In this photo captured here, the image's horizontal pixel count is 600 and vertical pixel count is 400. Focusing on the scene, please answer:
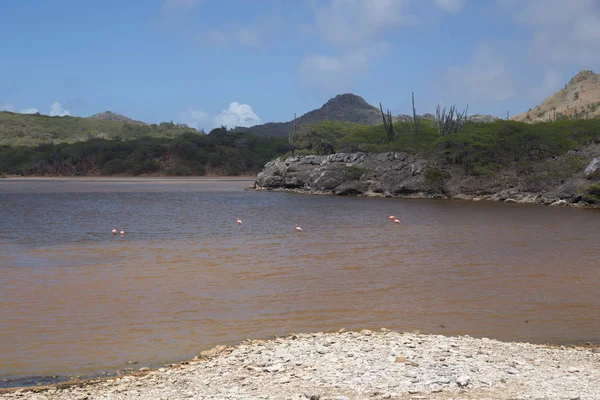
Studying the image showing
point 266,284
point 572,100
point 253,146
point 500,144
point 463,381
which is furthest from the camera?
point 253,146

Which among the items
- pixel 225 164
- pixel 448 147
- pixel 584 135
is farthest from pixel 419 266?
pixel 225 164

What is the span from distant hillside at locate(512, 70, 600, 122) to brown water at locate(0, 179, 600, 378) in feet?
197

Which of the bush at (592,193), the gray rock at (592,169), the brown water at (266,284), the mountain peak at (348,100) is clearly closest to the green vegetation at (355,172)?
the gray rock at (592,169)

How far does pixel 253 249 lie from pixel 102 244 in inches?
183

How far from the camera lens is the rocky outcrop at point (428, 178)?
33250 millimetres

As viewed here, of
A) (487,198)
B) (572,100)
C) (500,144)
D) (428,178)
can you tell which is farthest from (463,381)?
(572,100)

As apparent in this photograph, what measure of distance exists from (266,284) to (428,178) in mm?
27954

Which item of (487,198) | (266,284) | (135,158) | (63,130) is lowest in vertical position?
(266,284)

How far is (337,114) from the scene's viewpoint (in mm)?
153000

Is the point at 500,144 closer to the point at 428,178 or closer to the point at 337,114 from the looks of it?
the point at 428,178

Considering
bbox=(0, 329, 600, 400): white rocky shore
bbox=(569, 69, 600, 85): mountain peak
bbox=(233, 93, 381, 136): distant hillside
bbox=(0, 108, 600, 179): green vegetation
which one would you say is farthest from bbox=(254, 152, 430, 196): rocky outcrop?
bbox=(233, 93, 381, 136): distant hillside

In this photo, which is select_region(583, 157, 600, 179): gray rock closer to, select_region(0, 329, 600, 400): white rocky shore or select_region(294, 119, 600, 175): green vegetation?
select_region(294, 119, 600, 175): green vegetation

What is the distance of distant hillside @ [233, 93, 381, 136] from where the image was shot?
14700cm

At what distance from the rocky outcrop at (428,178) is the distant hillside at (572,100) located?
138 feet
